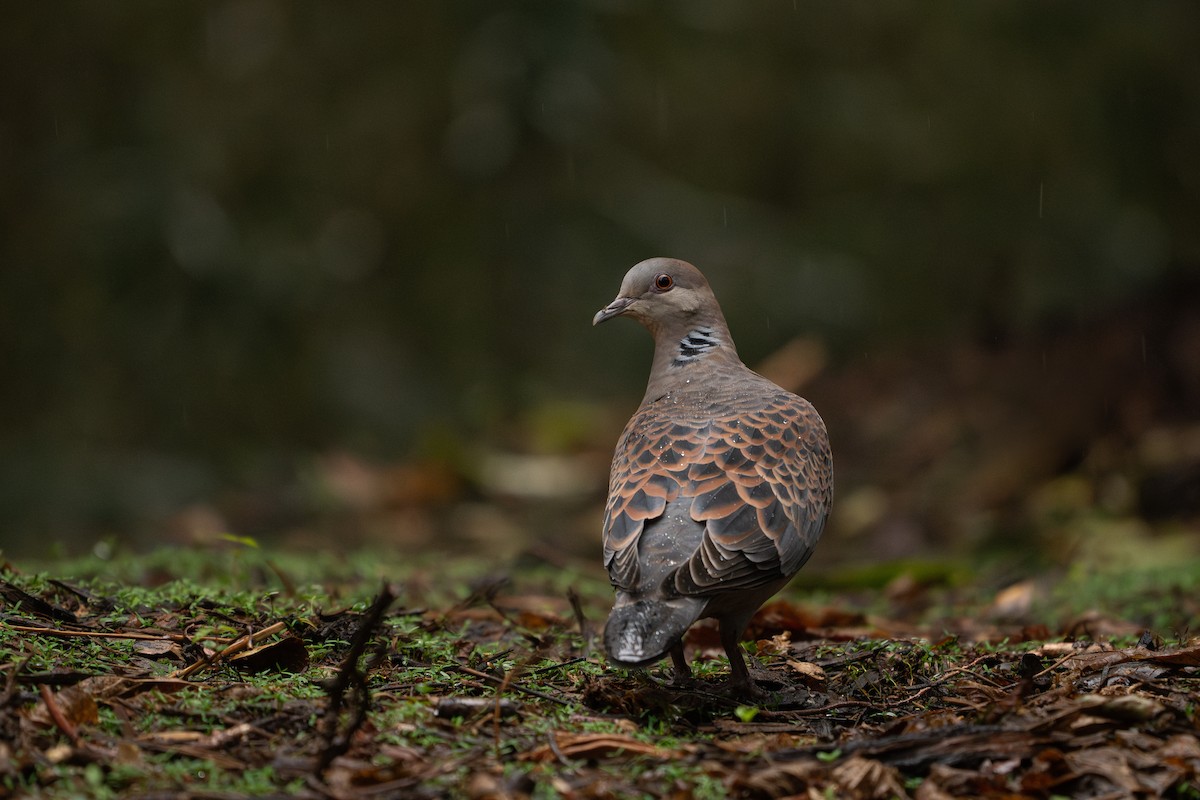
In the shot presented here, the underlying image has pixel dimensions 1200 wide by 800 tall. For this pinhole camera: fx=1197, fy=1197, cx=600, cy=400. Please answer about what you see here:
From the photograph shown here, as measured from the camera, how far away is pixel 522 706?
12.4 ft

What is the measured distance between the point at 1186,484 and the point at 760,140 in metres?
7.11

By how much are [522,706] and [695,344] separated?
91.6 inches

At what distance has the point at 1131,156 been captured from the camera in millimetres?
11633

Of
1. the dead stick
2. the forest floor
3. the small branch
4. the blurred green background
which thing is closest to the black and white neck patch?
the forest floor

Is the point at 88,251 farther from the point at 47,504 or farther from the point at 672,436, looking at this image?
Answer: the point at 672,436

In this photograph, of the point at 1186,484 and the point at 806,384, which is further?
the point at 806,384

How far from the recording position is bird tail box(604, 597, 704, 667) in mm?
3598

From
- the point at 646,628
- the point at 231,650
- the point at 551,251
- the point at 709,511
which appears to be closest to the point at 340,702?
the point at 231,650

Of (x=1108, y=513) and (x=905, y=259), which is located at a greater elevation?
(x=905, y=259)

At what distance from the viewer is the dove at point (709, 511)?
3.85 m

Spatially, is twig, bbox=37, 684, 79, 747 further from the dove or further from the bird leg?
the bird leg

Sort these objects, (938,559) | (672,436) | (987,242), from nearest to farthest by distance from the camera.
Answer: (672,436), (938,559), (987,242)

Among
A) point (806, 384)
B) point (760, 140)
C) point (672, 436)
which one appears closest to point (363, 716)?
point (672, 436)

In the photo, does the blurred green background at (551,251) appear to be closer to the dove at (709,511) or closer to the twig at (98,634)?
the dove at (709,511)
